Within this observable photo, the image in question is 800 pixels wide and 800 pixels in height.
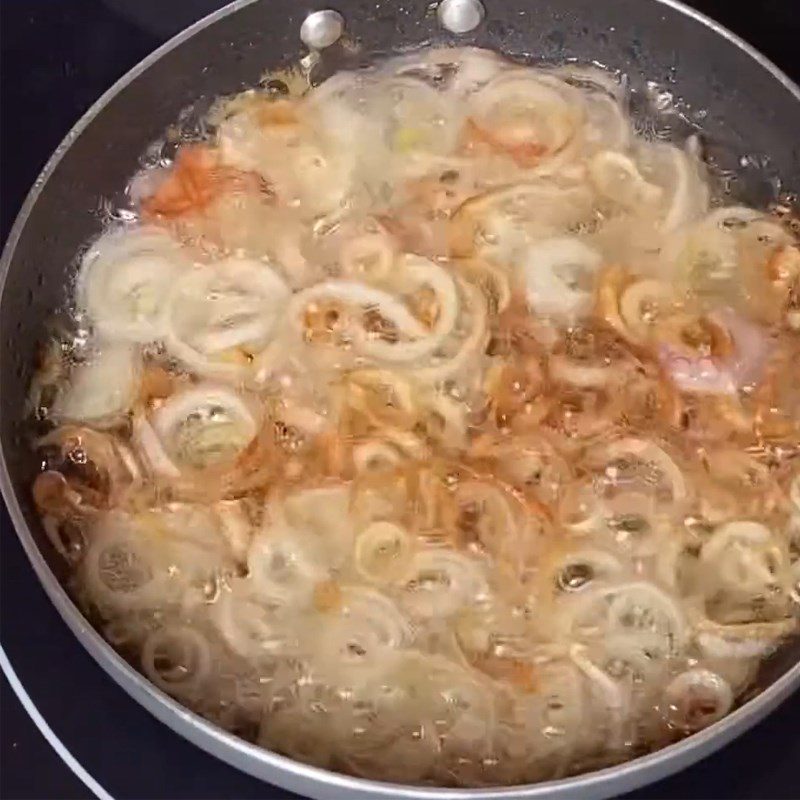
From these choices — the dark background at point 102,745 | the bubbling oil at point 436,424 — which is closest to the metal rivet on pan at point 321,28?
the bubbling oil at point 436,424

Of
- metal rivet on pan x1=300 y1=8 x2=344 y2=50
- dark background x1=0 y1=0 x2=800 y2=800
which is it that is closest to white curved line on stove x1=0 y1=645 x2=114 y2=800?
dark background x1=0 y1=0 x2=800 y2=800

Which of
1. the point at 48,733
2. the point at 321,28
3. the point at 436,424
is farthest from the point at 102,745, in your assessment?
the point at 321,28

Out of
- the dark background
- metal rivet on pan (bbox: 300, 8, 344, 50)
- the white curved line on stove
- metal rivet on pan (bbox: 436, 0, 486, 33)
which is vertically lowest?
the white curved line on stove

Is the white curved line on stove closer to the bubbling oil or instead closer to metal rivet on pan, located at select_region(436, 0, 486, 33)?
the bubbling oil

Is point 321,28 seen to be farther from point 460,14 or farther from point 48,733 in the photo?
point 48,733

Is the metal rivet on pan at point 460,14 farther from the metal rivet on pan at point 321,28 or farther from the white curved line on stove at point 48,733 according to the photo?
the white curved line on stove at point 48,733

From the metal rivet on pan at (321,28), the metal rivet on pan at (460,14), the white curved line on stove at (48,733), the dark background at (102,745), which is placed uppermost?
the metal rivet on pan at (460,14)

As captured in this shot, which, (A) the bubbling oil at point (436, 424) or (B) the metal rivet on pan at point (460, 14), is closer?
(A) the bubbling oil at point (436, 424)
